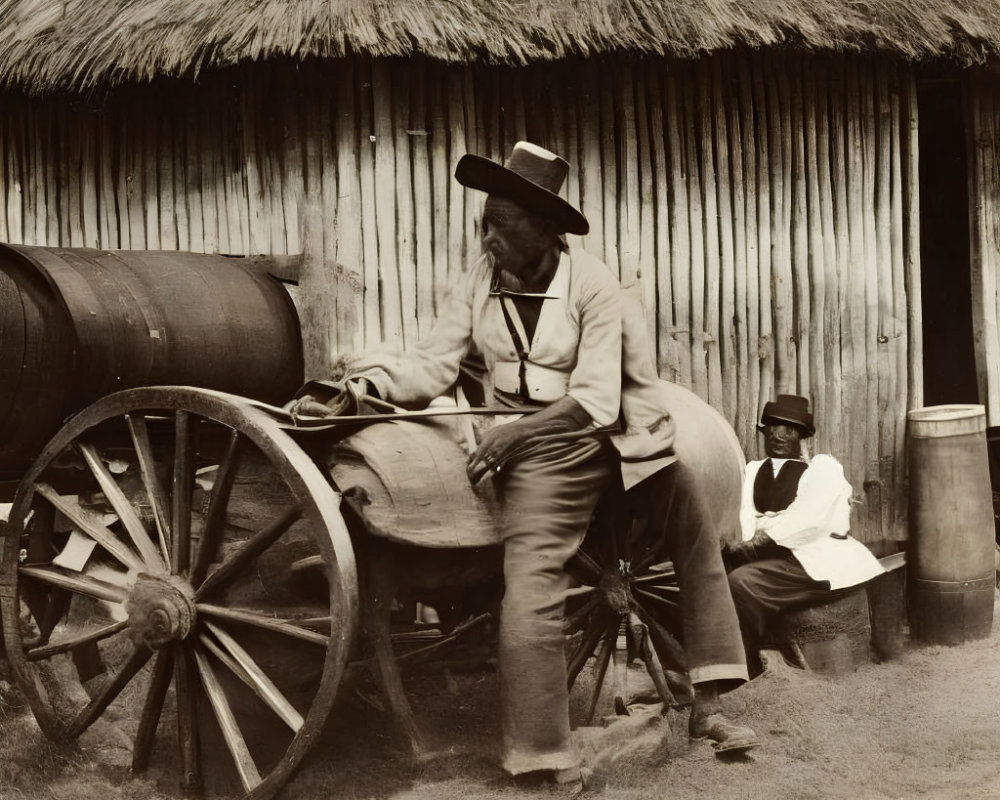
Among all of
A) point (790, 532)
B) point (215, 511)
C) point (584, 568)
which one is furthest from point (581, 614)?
point (215, 511)

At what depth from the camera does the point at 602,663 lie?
532cm

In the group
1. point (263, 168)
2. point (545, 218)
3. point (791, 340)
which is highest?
point (263, 168)

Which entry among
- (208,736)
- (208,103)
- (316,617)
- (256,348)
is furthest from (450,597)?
(208,103)

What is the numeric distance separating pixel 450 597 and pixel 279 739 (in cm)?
94

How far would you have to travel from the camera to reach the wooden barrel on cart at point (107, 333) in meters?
4.72

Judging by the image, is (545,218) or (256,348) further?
(256,348)

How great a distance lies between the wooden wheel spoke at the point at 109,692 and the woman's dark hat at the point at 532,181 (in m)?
2.17

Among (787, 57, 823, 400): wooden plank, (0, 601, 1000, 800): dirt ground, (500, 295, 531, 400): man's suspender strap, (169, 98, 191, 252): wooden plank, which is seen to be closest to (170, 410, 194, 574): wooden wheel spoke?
(0, 601, 1000, 800): dirt ground

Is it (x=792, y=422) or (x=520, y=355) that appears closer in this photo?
(x=520, y=355)

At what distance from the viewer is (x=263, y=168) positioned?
639 centimetres

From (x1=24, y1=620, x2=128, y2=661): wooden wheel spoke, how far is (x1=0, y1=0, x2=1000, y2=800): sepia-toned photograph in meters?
0.05

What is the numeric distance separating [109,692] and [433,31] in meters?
3.33

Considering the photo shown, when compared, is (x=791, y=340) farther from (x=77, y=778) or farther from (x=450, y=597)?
(x=77, y=778)

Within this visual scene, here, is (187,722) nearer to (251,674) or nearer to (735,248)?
(251,674)
